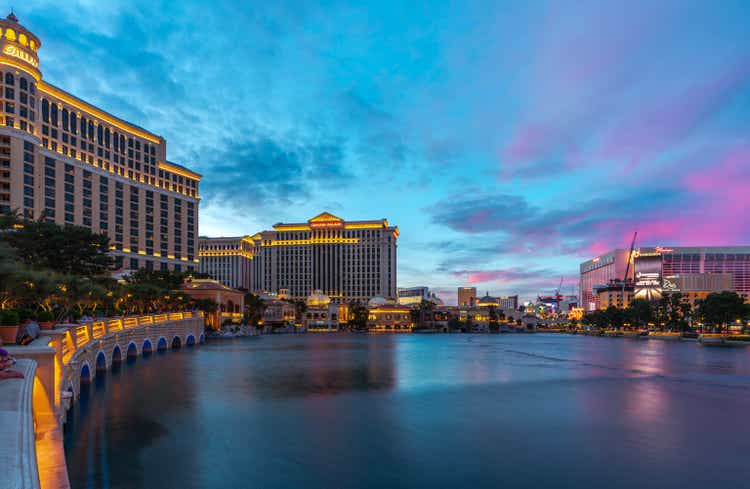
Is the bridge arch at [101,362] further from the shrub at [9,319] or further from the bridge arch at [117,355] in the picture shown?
the shrub at [9,319]

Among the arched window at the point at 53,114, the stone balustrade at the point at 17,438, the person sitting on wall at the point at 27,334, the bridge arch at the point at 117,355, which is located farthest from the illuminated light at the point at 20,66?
the stone balustrade at the point at 17,438

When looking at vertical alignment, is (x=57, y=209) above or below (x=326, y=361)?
above

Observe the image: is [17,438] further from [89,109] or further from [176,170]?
[176,170]

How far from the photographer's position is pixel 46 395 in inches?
854

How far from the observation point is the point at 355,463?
27.2m

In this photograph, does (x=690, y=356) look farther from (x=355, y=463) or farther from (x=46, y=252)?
(x=46, y=252)

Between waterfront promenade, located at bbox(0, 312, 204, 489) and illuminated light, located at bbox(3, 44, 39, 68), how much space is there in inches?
3312

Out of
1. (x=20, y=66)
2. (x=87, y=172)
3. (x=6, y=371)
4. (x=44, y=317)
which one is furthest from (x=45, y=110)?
(x=6, y=371)

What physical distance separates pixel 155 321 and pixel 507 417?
5933 centimetres

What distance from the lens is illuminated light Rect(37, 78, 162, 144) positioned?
124062 mm

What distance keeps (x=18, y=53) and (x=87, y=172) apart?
33.0 metres

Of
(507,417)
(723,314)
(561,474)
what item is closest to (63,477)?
(561,474)

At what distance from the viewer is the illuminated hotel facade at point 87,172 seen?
10988 centimetres

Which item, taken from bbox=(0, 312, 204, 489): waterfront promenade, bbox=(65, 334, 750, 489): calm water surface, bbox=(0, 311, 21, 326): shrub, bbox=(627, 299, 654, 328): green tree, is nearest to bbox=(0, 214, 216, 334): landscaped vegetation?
bbox=(0, 311, 21, 326): shrub
